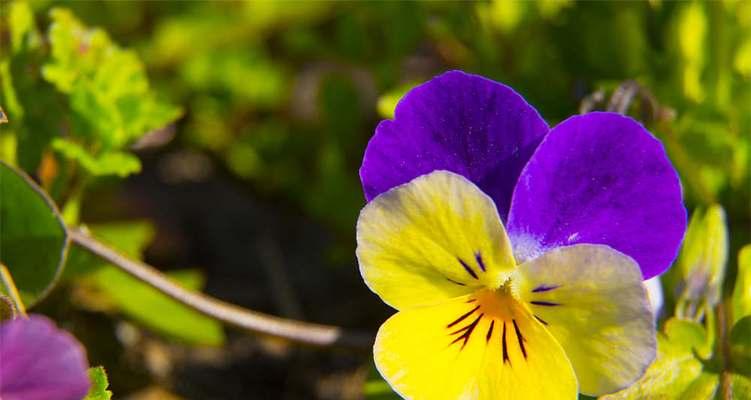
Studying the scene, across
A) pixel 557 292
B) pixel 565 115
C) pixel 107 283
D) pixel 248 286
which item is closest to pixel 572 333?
pixel 557 292

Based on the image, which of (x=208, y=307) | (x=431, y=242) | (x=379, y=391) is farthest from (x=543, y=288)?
(x=208, y=307)

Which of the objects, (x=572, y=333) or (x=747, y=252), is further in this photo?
(x=747, y=252)

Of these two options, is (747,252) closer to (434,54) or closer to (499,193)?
(499,193)

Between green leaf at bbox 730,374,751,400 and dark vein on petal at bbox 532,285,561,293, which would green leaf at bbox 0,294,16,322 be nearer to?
dark vein on petal at bbox 532,285,561,293

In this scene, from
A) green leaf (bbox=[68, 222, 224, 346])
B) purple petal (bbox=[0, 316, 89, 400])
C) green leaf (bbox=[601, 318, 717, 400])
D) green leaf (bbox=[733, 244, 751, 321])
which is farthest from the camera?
green leaf (bbox=[68, 222, 224, 346])

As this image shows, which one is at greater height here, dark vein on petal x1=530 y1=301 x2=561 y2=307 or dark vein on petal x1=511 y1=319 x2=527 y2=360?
dark vein on petal x1=530 y1=301 x2=561 y2=307

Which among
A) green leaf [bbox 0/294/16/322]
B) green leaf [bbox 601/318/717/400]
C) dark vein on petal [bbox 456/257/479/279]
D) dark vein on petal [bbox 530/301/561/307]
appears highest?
green leaf [bbox 0/294/16/322]

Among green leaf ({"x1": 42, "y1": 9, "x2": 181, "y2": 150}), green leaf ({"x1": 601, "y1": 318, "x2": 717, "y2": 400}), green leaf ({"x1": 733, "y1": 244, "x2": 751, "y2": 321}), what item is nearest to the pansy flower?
green leaf ({"x1": 601, "y1": 318, "x2": 717, "y2": 400})

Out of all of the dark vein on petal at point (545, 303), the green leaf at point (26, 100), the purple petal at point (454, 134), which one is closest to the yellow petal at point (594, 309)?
the dark vein on petal at point (545, 303)
